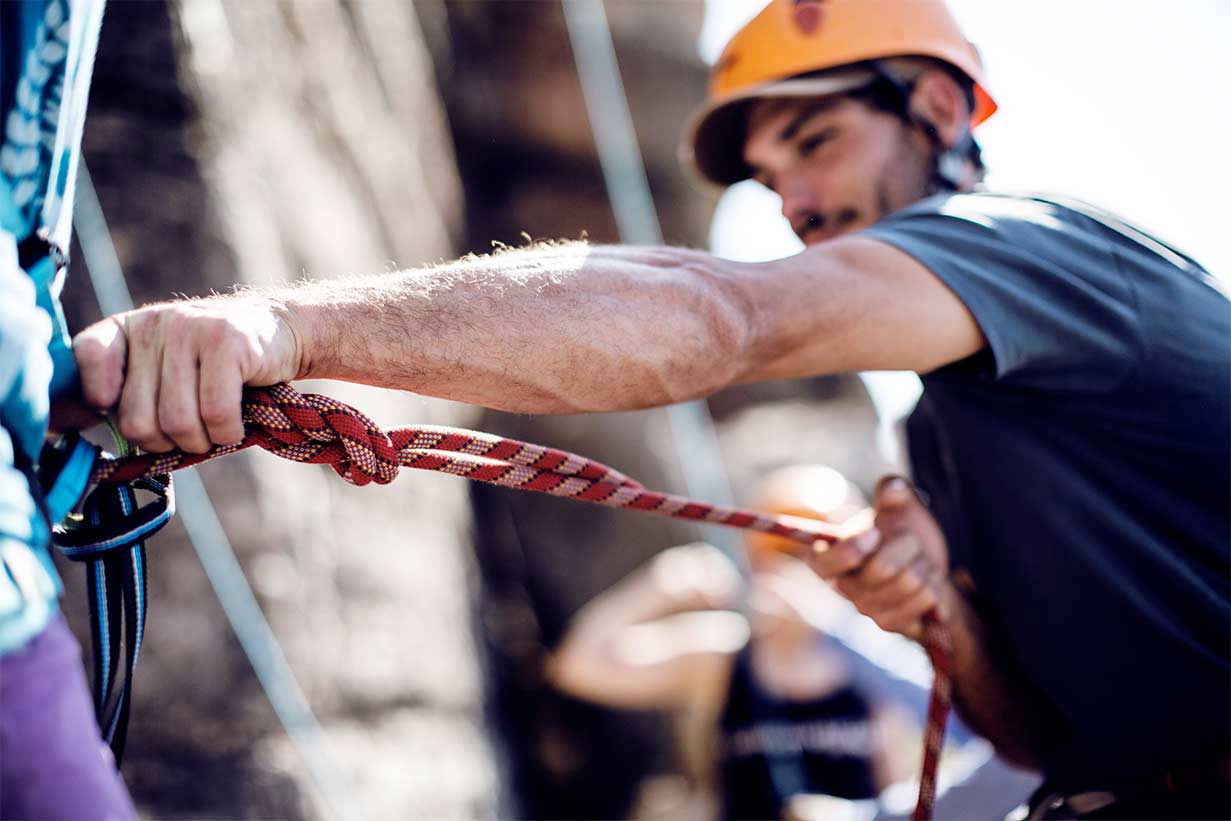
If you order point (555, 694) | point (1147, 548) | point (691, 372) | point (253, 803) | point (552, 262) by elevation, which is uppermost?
point (552, 262)

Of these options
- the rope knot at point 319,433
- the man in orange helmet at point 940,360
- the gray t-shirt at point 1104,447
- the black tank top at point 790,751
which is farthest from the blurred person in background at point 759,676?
the rope knot at point 319,433

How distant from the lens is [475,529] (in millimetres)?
4316

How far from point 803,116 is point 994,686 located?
4.05 feet

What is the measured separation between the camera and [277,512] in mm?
2311

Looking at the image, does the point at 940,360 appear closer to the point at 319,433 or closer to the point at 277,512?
the point at 319,433

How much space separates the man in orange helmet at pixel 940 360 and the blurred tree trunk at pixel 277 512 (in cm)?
121

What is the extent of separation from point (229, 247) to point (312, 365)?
1.57 m

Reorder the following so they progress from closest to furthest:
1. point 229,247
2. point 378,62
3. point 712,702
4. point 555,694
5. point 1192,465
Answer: point 1192,465, point 229,247, point 712,702, point 378,62, point 555,694

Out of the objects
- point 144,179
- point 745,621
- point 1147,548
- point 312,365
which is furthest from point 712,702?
point 312,365

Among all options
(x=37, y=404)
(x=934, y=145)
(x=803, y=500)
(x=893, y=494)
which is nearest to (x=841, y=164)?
(x=934, y=145)

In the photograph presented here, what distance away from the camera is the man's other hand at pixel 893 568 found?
66.3 inches

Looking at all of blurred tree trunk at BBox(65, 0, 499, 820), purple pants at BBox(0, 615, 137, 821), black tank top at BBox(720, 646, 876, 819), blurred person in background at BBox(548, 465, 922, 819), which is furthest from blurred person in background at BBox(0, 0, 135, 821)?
black tank top at BBox(720, 646, 876, 819)

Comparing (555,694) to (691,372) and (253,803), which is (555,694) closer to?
(253,803)

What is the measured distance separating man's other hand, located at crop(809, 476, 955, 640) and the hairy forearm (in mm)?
646
